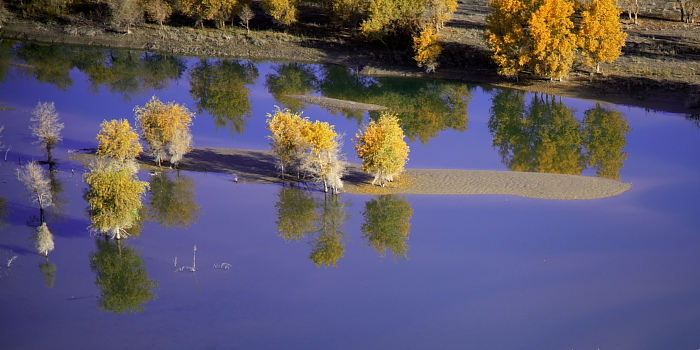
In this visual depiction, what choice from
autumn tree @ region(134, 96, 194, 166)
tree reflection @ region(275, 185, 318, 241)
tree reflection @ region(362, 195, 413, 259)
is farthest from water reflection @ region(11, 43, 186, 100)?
tree reflection @ region(362, 195, 413, 259)

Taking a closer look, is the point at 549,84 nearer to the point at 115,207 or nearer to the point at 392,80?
the point at 392,80

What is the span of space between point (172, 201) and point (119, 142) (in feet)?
17.5

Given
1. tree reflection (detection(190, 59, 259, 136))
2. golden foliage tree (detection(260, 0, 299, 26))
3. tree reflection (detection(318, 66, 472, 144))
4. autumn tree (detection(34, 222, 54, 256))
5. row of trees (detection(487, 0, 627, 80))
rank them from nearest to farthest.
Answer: autumn tree (detection(34, 222, 54, 256)) < tree reflection (detection(318, 66, 472, 144)) < tree reflection (detection(190, 59, 259, 136)) < row of trees (detection(487, 0, 627, 80)) < golden foliage tree (detection(260, 0, 299, 26))

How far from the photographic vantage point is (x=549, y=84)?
6669cm

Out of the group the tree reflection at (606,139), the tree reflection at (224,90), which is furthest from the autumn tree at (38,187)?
the tree reflection at (606,139)

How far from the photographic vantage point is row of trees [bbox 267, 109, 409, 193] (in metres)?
42.2

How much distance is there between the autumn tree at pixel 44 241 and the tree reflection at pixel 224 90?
19.6 metres

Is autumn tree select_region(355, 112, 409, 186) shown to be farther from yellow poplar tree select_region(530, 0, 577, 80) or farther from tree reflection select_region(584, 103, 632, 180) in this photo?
yellow poplar tree select_region(530, 0, 577, 80)

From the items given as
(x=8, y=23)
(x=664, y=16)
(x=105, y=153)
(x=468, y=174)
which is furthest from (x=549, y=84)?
(x=8, y=23)

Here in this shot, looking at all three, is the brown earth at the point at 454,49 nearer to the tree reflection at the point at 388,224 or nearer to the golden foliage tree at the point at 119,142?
the tree reflection at the point at 388,224

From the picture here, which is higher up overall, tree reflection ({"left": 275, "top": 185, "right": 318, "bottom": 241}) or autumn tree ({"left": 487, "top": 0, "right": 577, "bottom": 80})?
autumn tree ({"left": 487, "top": 0, "right": 577, "bottom": 80})

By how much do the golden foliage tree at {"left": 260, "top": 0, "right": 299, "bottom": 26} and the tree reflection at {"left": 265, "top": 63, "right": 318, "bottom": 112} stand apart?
585 centimetres

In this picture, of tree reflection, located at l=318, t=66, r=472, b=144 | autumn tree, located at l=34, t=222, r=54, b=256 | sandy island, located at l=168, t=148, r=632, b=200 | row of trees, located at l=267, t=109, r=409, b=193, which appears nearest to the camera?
autumn tree, located at l=34, t=222, r=54, b=256

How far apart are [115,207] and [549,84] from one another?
138ft
